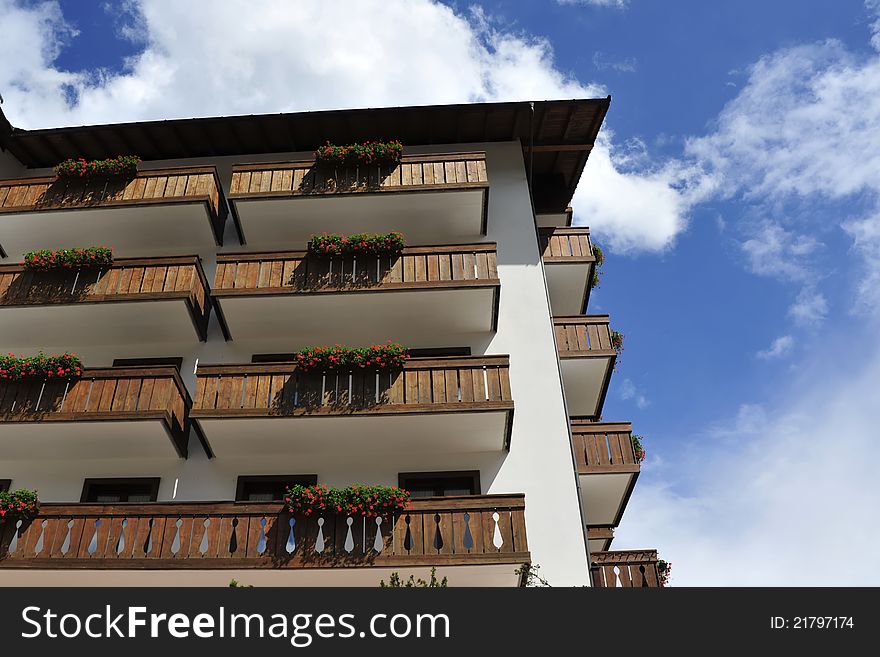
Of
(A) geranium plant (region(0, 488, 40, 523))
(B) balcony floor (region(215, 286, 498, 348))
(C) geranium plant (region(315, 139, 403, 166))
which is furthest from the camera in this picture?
(C) geranium plant (region(315, 139, 403, 166))

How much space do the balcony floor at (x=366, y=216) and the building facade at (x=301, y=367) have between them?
76 mm

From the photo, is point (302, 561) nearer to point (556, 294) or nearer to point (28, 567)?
point (28, 567)

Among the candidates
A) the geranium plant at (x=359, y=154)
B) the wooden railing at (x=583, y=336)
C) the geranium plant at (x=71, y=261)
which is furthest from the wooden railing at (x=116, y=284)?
the wooden railing at (x=583, y=336)

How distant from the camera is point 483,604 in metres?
8.54

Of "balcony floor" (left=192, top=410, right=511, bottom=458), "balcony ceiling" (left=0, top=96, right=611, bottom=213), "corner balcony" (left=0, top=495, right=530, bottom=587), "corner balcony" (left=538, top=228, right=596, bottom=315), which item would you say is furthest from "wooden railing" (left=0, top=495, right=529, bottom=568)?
"balcony ceiling" (left=0, top=96, right=611, bottom=213)

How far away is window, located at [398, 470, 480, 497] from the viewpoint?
16703mm

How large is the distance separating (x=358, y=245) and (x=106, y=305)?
651cm

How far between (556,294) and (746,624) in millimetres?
15131

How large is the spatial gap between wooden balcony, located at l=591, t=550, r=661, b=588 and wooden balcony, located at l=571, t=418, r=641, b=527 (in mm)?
1683

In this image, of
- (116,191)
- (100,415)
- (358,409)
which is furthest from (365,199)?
(100,415)

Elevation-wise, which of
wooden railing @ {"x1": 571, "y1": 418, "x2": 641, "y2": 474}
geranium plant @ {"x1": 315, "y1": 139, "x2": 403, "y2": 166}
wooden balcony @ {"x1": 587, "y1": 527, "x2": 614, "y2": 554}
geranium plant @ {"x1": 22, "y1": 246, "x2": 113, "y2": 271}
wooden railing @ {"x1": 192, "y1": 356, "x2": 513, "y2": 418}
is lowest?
wooden balcony @ {"x1": 587, "y1": 527, "x2": 614, "y2": 554}

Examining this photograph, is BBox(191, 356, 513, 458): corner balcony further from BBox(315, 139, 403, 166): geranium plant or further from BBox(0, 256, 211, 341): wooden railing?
BBox(315, 139, 403, 166): geranium plant

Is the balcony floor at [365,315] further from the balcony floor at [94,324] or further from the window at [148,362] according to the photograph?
the window at [148,362]

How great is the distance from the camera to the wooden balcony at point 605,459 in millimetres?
17250
